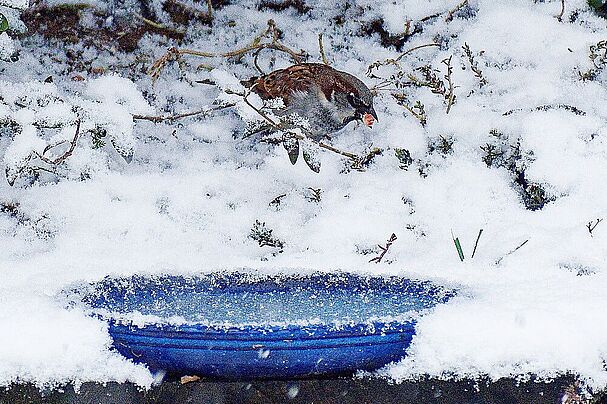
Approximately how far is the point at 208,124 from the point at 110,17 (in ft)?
1.55

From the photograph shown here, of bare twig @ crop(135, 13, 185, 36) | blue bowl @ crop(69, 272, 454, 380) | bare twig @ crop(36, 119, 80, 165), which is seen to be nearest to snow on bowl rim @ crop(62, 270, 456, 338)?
blue bowl @ crop(69, 272, 454, 380)

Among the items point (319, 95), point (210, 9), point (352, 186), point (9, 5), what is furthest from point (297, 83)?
point (9, 5)

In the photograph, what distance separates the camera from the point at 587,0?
233cm

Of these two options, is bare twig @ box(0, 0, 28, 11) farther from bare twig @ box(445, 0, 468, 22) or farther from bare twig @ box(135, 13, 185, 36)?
bare twig @ box(445, 0, 468, 22)

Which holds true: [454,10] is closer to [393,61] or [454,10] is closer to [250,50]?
[393,61]

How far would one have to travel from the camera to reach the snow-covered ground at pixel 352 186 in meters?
1.59

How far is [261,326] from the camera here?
1603 mm

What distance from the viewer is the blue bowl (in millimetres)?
1601

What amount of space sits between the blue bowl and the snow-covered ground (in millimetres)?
42

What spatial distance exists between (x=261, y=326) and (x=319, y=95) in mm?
721

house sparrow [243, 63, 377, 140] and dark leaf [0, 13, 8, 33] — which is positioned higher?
dark leaf [0, 13, 8, 33]

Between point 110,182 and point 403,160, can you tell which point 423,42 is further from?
point 110,182

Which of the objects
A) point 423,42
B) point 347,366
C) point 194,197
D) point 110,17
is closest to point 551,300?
point 347,366

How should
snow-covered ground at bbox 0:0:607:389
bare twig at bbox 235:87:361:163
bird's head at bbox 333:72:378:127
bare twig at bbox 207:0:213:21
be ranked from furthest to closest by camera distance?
bare twig at bbox 207:0:213:21, bird's head at bbox 333:72:378:127, bare twig at bbox 235:87:361:163, snow-covered ground at bbox 0:0:607:389
